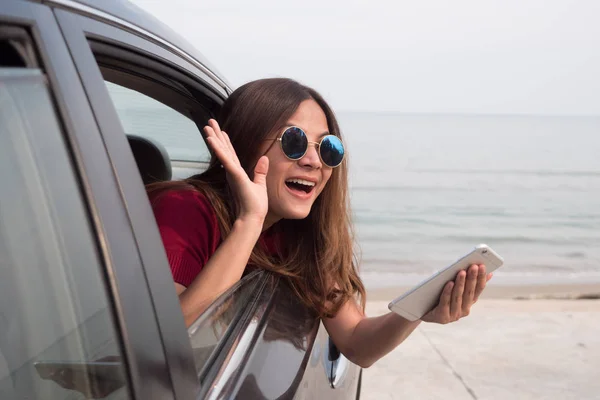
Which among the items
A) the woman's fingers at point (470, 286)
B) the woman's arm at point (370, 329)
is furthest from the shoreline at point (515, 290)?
the woman's fingers at point (470, 286)

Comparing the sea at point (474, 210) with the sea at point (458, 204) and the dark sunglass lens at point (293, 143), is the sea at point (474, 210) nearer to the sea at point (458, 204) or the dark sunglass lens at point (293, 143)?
the sea at point (458, 204)

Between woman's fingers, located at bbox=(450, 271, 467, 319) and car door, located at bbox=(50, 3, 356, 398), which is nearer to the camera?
car door, located at bbox=(50, 3, 356, 398)

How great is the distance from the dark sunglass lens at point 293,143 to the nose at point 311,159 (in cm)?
2

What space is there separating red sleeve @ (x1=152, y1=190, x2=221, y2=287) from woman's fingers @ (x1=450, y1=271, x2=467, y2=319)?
23.7 inches

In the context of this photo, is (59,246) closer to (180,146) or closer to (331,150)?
(331,150)

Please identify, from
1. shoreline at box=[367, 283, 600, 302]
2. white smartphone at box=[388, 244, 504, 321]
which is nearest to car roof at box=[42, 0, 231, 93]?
white smartphone at box=[388, 244, 504, 321]

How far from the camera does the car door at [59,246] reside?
931 mm

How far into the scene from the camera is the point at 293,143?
6.87ft

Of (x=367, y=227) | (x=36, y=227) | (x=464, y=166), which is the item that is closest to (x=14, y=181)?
(x=36, y=227)

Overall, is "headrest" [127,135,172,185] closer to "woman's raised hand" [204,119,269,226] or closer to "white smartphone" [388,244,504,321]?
"woman's raised hand" [204,119,269,226]

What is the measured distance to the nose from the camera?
2.10 meters

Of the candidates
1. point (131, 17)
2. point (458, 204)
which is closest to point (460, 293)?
point (131, 17)

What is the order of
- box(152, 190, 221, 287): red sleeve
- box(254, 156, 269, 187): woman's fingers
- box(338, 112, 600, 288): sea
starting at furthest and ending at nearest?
box(338, 112, 600, 288): sea → box(254, 156, 269, 187): woman's fingers → box(152, 190, 221, 287): red sleeve

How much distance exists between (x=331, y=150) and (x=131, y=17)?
87 centimetres
